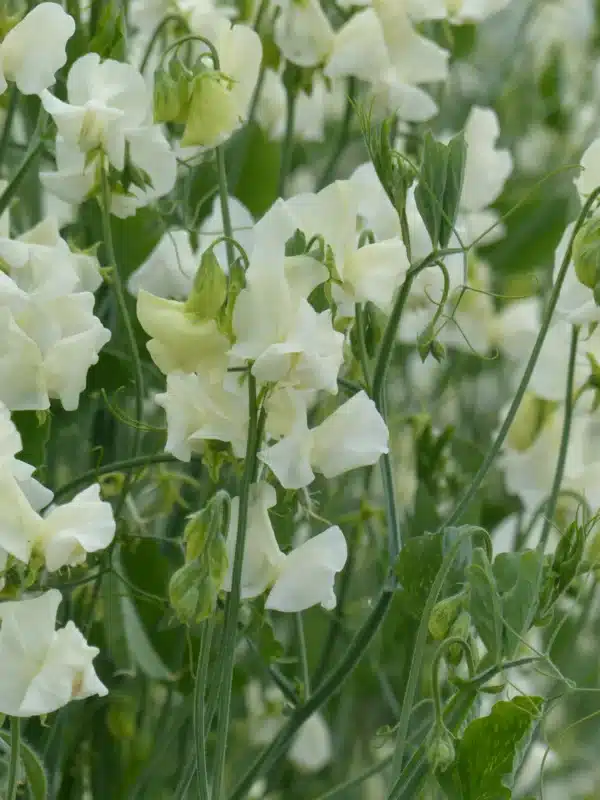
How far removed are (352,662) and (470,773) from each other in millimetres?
78

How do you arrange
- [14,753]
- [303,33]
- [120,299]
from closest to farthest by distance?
[14,753] < [120,299] < [303,33]

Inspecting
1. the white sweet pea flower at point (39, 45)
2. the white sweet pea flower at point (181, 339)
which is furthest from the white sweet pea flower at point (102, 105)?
the white sweet pea flower at point (181, 339)

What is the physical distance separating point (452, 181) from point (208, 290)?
104 millimetres

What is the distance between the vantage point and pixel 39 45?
513 millimetres

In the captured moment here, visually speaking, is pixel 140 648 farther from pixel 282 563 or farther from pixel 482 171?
pixel 482 171

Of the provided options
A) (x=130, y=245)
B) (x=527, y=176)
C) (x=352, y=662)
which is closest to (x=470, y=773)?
(x=352, y=662)

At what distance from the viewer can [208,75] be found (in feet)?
1.65

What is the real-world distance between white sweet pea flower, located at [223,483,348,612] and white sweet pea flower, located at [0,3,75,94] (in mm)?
197

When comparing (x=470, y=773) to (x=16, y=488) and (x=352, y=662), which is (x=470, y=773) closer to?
(x=352, y=662)

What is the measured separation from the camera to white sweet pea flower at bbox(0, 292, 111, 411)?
0.46m

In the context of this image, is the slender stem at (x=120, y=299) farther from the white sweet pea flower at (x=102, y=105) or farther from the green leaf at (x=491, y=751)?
the green leaf at (x=491, y=751)

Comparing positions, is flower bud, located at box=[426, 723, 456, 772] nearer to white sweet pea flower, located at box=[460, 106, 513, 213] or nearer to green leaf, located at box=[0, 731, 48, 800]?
green leaf, located at box=[0, 731, 48, 800]

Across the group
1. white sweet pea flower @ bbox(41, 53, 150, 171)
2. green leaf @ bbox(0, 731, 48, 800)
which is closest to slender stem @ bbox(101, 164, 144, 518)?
white sweet pea flower @ bbox(41, 53, 150, 171)

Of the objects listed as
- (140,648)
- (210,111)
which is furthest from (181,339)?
(140,648)
